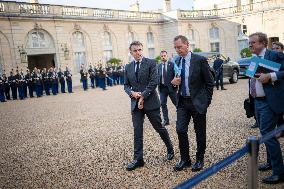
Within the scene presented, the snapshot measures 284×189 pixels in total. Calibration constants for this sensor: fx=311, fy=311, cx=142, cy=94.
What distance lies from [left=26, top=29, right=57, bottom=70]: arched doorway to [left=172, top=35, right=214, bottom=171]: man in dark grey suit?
2498cm

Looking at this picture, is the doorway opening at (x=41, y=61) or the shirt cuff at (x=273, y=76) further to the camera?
the doorway opening at (x=41, y=61)

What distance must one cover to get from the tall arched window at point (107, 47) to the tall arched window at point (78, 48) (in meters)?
2.78

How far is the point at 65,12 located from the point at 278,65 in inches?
1102

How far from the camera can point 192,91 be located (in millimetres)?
4926

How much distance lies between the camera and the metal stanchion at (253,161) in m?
3.00

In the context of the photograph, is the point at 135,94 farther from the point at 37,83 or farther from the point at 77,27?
the point at 77,27

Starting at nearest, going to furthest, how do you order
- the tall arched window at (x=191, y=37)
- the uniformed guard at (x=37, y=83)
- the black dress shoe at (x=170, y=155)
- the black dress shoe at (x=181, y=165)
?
the black dress shoe at (x=181, y=165) → the black dress shoe at (x=170, y=155) → the uniformed guard at (x=37, y=83) → the tall arched window at (x=191, y=37)

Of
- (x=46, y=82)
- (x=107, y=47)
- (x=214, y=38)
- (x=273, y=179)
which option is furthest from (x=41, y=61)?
(x=273, y=179)

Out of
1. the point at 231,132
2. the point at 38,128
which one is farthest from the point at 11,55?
the point at 231,132

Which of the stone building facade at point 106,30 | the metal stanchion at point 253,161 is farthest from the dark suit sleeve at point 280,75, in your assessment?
the stone building facade at point 106,30

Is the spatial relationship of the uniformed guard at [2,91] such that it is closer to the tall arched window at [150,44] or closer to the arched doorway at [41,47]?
the arched doorway at [41,47]

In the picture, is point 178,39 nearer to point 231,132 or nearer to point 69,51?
point 231,132

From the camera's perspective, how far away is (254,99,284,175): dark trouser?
4.30 metres

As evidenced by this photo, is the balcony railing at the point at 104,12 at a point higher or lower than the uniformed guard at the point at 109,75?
higher
